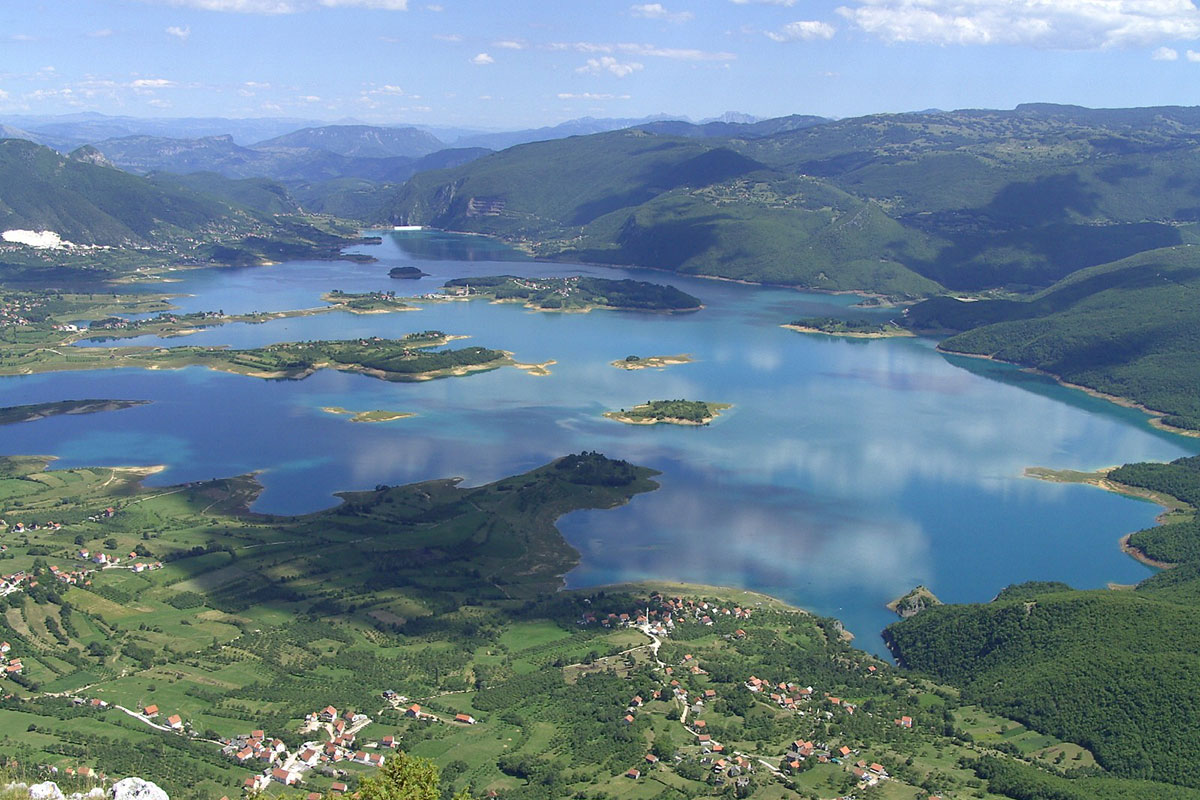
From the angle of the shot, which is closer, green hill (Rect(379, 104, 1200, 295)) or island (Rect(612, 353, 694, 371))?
island (Rect(612, 353, 694, 371))

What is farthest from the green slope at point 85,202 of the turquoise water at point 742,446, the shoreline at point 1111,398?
the shoreline at point 1111,398

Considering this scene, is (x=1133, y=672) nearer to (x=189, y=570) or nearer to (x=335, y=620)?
(x=335, y=620)

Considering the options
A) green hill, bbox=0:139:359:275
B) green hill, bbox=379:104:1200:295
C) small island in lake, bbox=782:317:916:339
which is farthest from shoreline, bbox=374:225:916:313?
green hill, bbox=0:139:359:275

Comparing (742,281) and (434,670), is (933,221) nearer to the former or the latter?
(742,281)

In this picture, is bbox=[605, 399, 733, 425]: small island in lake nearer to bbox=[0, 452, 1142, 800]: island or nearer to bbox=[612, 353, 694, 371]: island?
bbox=[612, 353, 694, 371]: island

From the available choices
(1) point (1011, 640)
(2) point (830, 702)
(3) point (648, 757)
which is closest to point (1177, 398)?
(1) point (1011, 640)

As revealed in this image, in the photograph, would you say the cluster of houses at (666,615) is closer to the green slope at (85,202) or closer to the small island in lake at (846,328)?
the small island in lake at (846,328)
